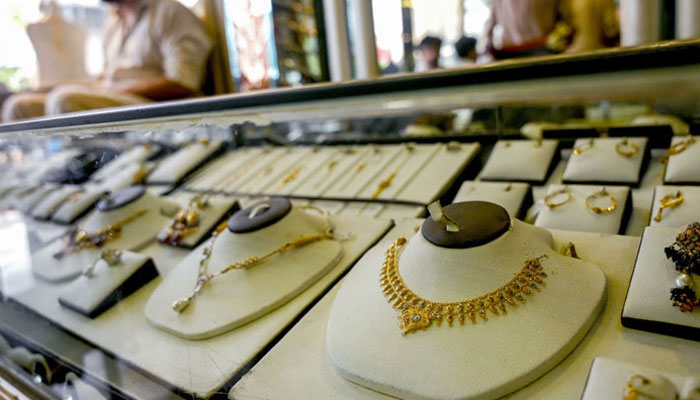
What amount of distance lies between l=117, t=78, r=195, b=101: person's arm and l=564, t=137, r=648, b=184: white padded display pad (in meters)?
2.00

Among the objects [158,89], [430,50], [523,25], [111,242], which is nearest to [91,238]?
[111,242]

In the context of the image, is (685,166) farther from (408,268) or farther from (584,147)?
(408,268)

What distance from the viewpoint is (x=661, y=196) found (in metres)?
0.73

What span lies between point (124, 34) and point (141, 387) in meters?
2.45

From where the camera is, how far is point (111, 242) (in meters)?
1.05

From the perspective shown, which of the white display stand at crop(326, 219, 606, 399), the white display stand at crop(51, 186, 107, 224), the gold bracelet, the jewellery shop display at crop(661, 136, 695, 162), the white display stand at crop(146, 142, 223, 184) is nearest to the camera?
the white display stand at crop(326, 219, 606, 399)

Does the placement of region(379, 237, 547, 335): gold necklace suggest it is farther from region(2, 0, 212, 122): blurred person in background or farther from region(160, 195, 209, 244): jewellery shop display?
region(2, 0, 212, 122): blurred person in background

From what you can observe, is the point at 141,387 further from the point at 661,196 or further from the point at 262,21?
the point at 262,21

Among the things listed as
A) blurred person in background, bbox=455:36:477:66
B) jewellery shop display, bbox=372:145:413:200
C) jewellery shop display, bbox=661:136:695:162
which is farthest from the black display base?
blurred person in background, bbox=455:36:477:66

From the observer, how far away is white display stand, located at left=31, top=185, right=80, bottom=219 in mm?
1444

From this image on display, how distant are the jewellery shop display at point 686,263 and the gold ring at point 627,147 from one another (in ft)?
1.46

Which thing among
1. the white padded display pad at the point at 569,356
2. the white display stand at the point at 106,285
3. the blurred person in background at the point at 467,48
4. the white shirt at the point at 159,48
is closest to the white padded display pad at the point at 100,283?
the white display stand at the point at 106,285

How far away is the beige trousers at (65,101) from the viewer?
205 centimetres

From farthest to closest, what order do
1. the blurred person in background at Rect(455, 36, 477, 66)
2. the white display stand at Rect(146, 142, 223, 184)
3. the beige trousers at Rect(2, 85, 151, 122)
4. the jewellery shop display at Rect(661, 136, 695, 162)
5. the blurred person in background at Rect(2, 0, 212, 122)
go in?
the blurred person in background at Rect(455, 36, 477, 66) → the blurred person in background at Rect(2, 0, 212, 122) → the beige trousers at Rect(2, 85, 151, 122) → the white display stand at Rect(146, 142, 223, 184) → the jewellery shop display at Rect(661, 136, 695, 162)
